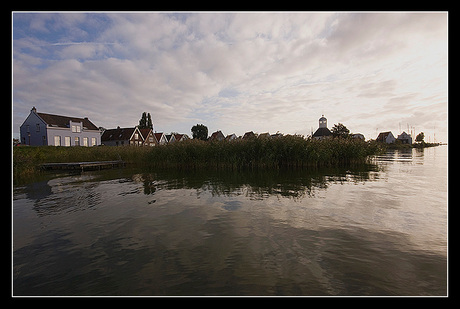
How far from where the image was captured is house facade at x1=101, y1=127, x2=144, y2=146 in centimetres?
5761

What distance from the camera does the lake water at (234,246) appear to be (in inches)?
133

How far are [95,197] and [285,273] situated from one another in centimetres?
945

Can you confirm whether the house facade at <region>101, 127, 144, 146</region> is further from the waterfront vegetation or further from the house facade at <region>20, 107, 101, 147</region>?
the waterfront vegetation

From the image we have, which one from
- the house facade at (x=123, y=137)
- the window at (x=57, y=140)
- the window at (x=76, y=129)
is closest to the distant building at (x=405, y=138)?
the house facade at (x=123, y=137)

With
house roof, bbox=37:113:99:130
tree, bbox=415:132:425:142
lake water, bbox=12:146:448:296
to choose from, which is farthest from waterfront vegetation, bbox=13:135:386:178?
tree, bbox=415:132:425:142

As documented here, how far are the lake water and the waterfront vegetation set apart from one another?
11.0 meters

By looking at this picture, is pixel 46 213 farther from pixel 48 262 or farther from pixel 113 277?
pixel 113 277

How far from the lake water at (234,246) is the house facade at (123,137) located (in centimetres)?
5281

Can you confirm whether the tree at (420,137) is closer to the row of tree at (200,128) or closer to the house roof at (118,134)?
the row of tree at (200,128)
